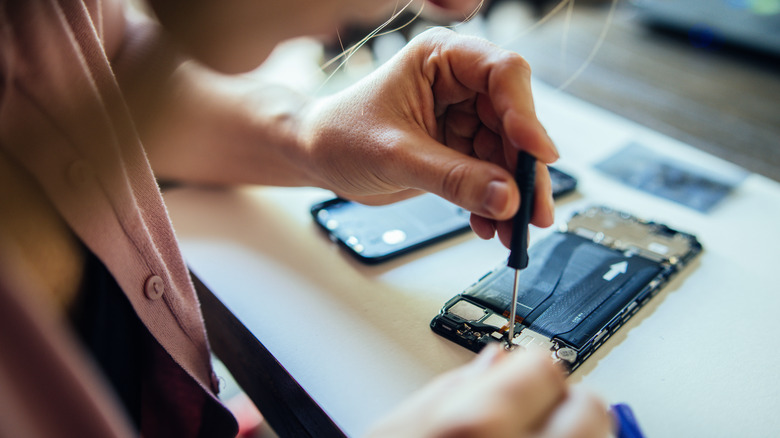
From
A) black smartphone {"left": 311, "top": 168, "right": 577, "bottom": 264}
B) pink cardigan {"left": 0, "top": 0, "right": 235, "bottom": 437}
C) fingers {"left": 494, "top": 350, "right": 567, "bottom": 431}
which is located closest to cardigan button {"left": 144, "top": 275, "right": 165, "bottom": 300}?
pink cardigan {"left": 0, "top": 0, "right": 235, "bottom": 437}

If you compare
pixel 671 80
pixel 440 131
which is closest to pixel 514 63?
pixel 440 131

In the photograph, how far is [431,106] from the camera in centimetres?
54

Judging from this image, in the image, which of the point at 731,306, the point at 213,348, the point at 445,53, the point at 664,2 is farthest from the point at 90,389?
the point at 664,2

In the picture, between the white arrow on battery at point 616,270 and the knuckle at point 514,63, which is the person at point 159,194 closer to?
the knuckle at point 514,63

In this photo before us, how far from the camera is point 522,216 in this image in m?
0.45

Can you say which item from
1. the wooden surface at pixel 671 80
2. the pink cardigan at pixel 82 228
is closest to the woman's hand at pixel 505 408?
the pink cardigan at pixel 82 228

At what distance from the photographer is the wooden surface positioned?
100 cm

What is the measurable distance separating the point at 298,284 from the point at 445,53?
0.89 feet

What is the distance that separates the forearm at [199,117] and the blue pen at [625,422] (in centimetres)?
43

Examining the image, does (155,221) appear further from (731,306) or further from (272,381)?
(731,306)

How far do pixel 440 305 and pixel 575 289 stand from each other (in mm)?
127

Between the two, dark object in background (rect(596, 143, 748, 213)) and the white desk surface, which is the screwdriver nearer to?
the white desk surface

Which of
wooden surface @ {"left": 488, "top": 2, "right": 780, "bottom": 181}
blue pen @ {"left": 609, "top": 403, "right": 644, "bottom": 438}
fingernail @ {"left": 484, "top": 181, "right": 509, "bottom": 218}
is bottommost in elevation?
wooden surface @ {"left": 488, "top": 2, "right": 780, "bottom": 181}

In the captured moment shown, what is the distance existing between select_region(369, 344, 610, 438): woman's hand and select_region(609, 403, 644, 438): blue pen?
0.34 feet
